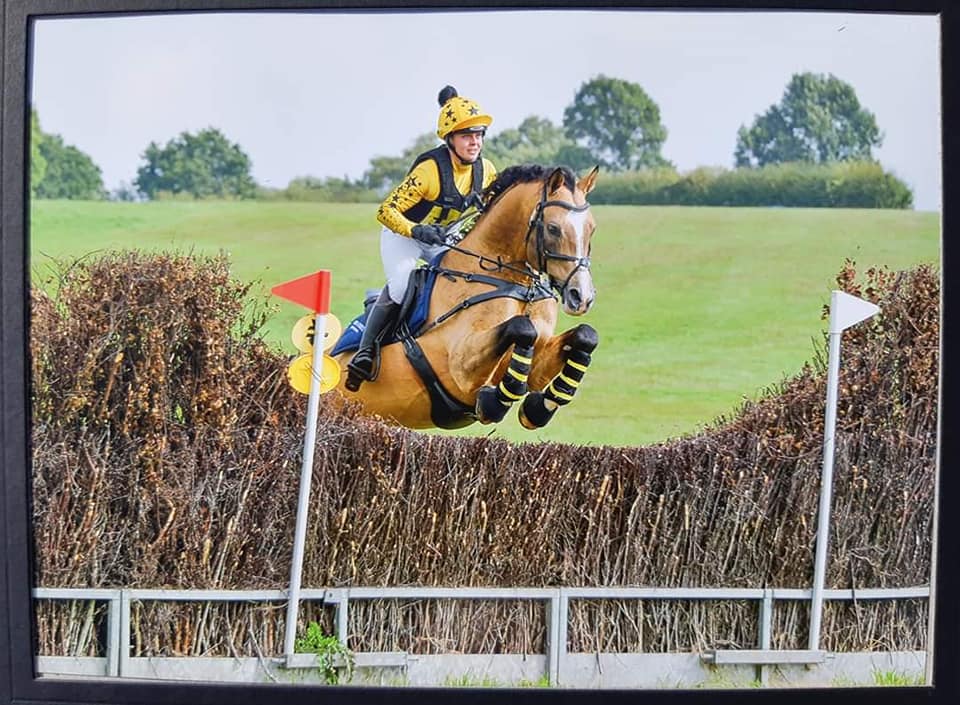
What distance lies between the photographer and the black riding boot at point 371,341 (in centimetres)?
582

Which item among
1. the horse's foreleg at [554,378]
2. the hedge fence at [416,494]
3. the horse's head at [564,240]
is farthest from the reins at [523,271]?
the hedge fence at [416,494]

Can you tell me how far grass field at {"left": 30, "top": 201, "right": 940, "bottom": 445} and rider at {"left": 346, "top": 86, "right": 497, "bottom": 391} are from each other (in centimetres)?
9

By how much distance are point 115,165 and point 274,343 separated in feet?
3.27

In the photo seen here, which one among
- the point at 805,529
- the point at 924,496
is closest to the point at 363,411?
the point at 805,529

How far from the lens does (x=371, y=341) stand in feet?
19.1

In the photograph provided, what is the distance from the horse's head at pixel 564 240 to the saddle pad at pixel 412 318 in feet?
1.51

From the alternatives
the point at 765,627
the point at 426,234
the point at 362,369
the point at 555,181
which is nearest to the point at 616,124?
the point at 555,181

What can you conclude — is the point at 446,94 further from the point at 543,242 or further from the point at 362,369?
the point at 362,369

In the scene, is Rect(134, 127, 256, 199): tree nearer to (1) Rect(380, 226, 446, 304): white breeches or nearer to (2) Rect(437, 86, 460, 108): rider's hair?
(1) Rect(380, 226, 446, 304): white breeches

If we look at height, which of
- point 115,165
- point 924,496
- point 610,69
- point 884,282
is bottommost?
point 924,496

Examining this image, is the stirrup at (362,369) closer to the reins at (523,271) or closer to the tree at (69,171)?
the reins at (523,271)

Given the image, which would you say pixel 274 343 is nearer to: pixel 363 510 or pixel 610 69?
pixel 363 510

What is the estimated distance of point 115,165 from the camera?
5684 mm

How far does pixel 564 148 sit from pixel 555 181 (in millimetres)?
191
